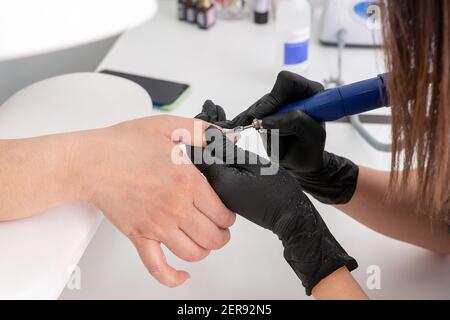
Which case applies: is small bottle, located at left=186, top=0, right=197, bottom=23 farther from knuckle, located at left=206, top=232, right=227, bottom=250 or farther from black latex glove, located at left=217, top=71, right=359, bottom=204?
knuckle, located at left=206, top=232, right=227, bottom=250

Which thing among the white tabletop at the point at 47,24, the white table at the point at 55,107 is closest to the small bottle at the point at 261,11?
the white table at the point at 55,107

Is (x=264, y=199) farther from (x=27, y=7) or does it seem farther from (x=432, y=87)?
(x=27, y=7)

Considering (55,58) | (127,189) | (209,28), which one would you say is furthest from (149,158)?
(55,58)

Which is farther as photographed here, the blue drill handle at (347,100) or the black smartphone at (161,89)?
the black smartphone at (161,89)

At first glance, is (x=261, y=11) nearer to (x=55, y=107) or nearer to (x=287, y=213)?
(x=55, y=107)

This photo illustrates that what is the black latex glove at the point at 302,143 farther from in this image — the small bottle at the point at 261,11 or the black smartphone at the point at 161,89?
the small bottle at the point at 261,11

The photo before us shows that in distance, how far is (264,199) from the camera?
1.85 feet

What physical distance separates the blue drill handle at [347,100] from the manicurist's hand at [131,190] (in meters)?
0.17

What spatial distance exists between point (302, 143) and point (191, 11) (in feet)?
2.10

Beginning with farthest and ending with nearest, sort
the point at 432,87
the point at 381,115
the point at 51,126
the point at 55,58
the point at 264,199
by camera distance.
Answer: the point at 55,58, the point at 381,115, the point at 51,126, the point at 264,199, the point at 432,87

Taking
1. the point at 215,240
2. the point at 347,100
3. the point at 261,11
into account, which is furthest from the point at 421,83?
the point at 261,11

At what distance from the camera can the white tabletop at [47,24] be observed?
0.29m
